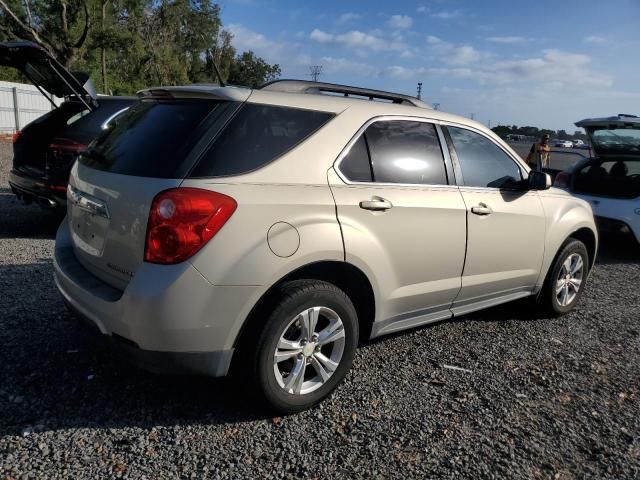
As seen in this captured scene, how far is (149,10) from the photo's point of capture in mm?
43562

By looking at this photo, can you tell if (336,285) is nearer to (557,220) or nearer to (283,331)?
(283,331)

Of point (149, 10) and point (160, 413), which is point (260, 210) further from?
point (149, 10)

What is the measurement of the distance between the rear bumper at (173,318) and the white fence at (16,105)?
24.2m

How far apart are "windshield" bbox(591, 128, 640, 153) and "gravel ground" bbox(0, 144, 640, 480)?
3938 mm

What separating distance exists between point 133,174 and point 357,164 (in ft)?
3.99

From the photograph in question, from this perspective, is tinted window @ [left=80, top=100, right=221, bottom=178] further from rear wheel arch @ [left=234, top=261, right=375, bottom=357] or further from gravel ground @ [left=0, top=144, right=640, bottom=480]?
gravel ground @ [left=0, top=144, right=640, bottom=480]

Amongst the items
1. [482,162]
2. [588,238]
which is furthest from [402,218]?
[588,238]

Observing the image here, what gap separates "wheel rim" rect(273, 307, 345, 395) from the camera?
2799 millimetres

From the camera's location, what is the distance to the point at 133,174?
2.68 meters

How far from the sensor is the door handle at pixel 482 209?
3.65 meters

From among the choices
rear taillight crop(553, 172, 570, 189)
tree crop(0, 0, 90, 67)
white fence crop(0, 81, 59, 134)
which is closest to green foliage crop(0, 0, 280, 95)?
tree crop(0, 0, 90, 67)

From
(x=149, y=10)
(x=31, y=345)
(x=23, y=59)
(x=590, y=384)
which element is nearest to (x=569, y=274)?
(x=590, y=384)

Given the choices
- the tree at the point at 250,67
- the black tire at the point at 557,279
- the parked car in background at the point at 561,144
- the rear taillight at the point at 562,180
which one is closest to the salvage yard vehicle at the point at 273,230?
the black tire at the point at 557,279

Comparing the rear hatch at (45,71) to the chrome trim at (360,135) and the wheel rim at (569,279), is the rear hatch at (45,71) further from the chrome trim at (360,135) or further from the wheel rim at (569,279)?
the wheel rim at (569,279)
